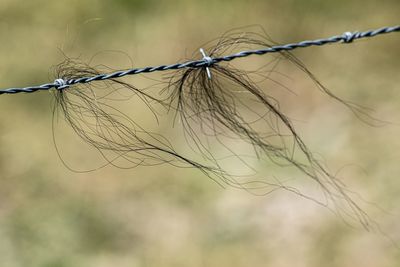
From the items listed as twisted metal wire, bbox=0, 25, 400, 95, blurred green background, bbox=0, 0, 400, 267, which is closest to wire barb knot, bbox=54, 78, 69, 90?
twisted metal wire, bbox=0, 25, 400, 95

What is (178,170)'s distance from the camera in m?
2.78

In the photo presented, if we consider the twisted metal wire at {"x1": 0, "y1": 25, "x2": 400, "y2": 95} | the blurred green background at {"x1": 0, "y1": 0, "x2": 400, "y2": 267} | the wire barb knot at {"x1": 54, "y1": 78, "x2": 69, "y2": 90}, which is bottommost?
the wire barb knot at {"x1": 54, "y1": 78, "x2": 69, "y2": 90}

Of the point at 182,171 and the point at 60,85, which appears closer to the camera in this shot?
the point at 60,85

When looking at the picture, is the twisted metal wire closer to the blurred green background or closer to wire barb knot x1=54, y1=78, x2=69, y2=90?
wire barb knot x1=54, y1=78, x2=69, y2=90

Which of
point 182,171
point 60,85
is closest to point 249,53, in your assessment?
point 60,85

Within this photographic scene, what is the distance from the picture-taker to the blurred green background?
94.8 inches

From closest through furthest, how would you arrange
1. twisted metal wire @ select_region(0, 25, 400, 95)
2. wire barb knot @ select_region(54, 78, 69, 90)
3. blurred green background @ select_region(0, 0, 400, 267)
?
twisted metal wire @ select_region(0, 25, 400, 95)
wire barb knot @ select_region(54, 78, 69, 90)
blurred green background @ select_region(0, 0, 400, 267)

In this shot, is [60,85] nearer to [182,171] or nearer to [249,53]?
[249,53]

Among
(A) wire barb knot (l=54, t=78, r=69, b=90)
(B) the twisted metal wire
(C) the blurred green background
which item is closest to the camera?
(B) the twisted metal wire

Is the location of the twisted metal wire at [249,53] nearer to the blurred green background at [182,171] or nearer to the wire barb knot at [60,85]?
the wire barb knot at [60,85]

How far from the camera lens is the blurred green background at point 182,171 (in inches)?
94.8

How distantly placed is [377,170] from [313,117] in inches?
17.8

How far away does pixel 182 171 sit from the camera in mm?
2775

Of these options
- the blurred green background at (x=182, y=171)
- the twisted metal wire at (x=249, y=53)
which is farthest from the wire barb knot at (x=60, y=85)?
the blurred green background at (x=182, y=171)
